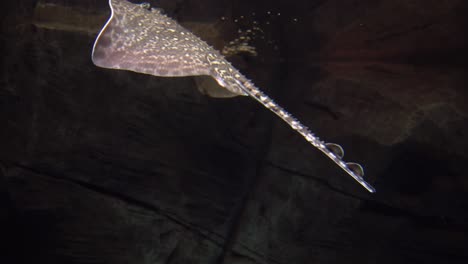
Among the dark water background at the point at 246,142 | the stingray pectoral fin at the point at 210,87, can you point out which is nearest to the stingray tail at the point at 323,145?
the stingray pectoral fin at the point at 210,87

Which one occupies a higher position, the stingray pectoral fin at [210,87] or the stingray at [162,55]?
the stingray at [162,55]

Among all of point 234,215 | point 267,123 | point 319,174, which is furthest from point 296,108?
point 234,215

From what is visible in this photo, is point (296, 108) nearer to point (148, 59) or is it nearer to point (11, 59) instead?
point (148, 59)

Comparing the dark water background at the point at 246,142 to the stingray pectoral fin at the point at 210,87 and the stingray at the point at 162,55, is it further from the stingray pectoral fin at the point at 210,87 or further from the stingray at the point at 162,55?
the stingray at the point at 162,55

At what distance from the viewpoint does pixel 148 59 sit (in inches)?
142

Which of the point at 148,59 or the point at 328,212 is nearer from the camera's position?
the point at 148,59

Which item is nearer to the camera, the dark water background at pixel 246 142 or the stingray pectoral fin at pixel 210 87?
the dark water background at pixel 246 142

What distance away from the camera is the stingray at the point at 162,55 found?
321cm

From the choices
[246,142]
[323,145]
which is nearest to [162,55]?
[323,145]

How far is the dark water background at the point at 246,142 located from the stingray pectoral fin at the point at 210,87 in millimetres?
124

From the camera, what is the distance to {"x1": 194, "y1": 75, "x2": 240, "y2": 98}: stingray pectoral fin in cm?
484

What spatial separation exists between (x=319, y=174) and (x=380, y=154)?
2.99 ft

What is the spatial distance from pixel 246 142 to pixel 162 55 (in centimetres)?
243

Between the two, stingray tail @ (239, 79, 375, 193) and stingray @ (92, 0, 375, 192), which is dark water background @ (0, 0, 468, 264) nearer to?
stingray @ (92, 0, 375, 192)
